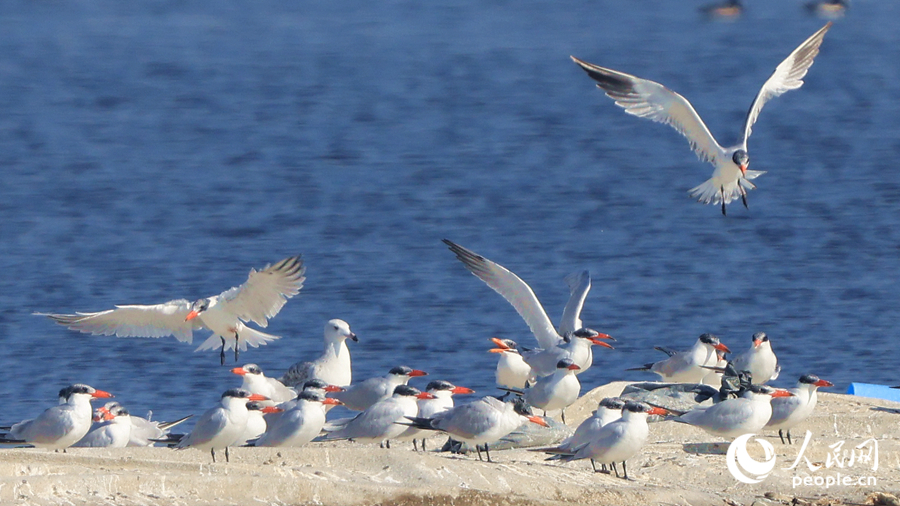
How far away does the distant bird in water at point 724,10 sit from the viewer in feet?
127

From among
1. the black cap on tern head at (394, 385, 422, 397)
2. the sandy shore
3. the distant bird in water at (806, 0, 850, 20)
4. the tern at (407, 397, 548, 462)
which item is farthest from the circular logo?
the distant bird in water at (806, 0, 850, 20)

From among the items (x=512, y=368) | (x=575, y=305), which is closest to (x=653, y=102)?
(x=575, y=305)

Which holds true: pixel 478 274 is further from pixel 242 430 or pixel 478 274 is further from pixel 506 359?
pixel 242 430

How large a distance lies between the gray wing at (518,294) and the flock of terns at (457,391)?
11 mm

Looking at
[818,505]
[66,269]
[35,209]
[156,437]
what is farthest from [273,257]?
[818,505]

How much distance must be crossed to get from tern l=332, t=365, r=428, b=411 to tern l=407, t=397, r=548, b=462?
4.05ft

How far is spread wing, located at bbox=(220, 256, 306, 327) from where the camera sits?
11.0 metres

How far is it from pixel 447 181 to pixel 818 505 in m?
14.0

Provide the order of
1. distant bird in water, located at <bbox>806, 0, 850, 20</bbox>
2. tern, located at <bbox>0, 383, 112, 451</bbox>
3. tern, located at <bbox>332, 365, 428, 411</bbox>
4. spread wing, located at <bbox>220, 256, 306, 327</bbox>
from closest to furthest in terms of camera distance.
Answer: tern, located at <bbox>0, 383, 112, 451</bbox> → tern, located at <bbox>332, 365, 428, 411</bbox> → spread wing, located at <bbox>220, 256, 306, 327</bbox> → distant bird in water, located at <bbox>806, 0, 850, 20</bbox>

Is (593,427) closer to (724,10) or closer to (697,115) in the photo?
(697,115)

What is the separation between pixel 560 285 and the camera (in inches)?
654

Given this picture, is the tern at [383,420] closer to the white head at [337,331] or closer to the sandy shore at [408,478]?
the sandy shore at [408,478]

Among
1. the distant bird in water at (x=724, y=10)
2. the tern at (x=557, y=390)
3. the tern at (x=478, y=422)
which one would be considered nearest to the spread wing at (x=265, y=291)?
the tern at (x=557, y=390)

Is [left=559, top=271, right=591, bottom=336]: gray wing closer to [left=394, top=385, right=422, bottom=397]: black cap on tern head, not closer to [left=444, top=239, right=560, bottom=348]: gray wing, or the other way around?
[left=444, top=239, right=560, bottom=348]: gray wing
